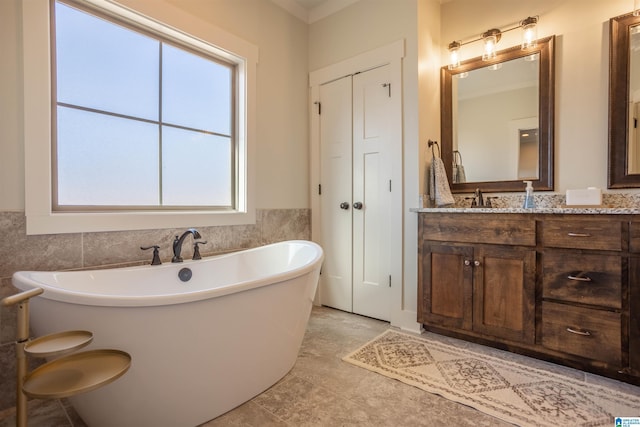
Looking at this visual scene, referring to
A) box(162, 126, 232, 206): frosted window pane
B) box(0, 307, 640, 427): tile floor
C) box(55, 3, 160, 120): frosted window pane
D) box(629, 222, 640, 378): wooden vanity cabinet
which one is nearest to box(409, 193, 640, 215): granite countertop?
box(629, 222, 640, 378): wooden vanity cabinet

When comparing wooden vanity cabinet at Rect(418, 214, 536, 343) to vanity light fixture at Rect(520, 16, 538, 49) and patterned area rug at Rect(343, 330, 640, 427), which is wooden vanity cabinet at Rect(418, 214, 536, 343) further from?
vanity light fixture at Rect(520, 16, 538, 49)

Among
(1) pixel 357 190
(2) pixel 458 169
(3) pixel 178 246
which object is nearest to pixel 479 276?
(2) pixel 458 169

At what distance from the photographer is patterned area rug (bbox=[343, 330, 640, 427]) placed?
1.41 metres

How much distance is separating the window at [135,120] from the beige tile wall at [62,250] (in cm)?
22

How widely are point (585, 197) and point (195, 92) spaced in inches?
104

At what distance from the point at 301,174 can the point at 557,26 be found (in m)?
2.14

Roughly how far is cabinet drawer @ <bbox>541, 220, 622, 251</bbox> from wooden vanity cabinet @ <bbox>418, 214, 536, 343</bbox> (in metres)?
0.08

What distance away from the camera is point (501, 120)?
7.90 ft

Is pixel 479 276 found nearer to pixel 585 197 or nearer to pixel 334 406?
pixel 585 197

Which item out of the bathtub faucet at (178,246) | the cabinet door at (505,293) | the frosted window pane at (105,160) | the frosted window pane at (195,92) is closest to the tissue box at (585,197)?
the cabinet door at (505,293)

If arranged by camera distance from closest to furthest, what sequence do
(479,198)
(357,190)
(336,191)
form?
1. (479,198)
2. (357,190)
3. (336,191)

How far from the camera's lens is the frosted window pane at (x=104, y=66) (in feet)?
5.68

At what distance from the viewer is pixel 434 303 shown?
A: 2.21 meters

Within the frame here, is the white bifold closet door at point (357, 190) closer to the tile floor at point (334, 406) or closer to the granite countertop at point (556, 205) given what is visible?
the granite countertop at point (556, 205)
